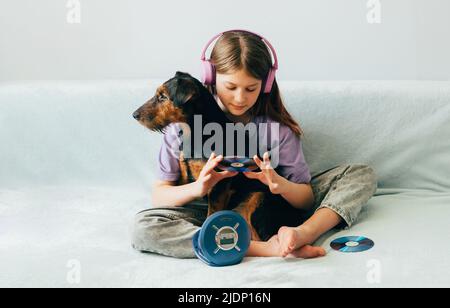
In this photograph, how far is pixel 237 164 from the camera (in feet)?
4.35

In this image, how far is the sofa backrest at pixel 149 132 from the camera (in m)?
1.67

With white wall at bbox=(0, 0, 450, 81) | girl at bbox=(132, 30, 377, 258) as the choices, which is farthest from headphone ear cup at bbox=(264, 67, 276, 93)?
white wall at bbox=(0, 0, 450, 81)

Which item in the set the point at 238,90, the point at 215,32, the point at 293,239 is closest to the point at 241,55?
the point at 238,90

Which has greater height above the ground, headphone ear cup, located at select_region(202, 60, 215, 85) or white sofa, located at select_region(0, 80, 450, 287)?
headphone ear cup, located at select_region(202, 60, 215, 85)

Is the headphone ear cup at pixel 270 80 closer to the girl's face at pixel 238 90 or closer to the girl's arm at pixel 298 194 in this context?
the girl's face at pixel 238 90

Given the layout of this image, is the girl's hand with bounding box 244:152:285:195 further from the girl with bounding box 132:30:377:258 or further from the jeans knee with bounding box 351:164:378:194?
the jeans knee with bounding box 351:164:378:194

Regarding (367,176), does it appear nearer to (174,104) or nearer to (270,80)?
(270,80)

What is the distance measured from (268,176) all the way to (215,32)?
0.65 meters

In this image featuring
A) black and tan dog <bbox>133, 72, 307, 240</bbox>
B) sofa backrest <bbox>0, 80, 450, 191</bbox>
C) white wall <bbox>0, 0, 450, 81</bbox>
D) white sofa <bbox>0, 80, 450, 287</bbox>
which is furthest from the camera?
white wall <bbox>0, 0, 450, 81</bbox>

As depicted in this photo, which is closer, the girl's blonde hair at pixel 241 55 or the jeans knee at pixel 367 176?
the girl's blonde hair at pixel 241 55

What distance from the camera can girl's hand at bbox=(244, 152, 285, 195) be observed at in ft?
4.35

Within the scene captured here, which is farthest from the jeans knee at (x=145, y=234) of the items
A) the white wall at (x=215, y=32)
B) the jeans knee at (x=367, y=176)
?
the white wall at (x=215, y=32)

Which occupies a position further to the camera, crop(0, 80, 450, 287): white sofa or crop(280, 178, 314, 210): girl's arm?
crop(280, 178, 314, 210): girl's arm

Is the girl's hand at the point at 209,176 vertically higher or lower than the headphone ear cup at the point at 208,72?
lower
